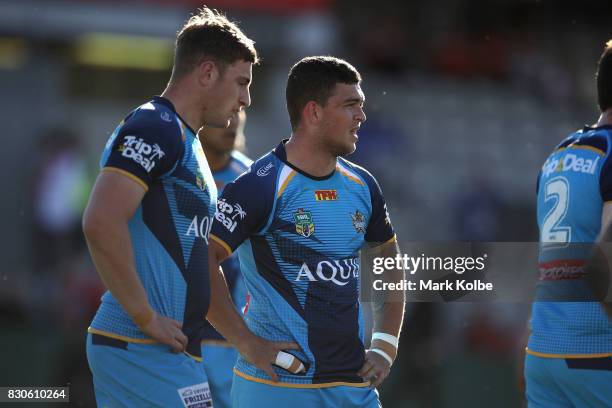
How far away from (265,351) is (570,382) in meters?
1.55

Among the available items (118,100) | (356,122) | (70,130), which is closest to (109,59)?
(118,100)

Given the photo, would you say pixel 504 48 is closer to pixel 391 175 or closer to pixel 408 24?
pixel 408 24

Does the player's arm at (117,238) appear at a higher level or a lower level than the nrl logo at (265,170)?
lower

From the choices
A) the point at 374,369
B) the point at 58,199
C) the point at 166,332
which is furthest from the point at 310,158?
the point at 58,199

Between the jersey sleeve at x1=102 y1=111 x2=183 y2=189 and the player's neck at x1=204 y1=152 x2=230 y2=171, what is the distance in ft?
8.06

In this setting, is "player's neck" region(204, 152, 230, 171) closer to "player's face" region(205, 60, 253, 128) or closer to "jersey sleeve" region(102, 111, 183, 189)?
"player's face" region(205, 60, 253, 128)

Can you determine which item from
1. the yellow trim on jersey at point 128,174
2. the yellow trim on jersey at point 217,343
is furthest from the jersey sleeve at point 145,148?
the yellow trim on jersey at point 217,343

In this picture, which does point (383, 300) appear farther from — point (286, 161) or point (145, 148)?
point (145, 148)

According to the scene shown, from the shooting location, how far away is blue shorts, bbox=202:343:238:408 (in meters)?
6.87

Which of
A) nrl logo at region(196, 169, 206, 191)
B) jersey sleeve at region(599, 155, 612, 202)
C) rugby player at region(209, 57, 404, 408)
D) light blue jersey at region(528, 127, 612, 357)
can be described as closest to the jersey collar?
rugby player at region(209, 57, 404, 408)

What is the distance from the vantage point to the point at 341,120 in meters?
5.51

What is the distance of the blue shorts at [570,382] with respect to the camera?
526 cm

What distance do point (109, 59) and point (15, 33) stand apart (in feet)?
6.09

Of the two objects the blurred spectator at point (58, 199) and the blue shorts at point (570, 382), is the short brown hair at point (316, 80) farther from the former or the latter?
the blurred spectator at point (58, 199)
